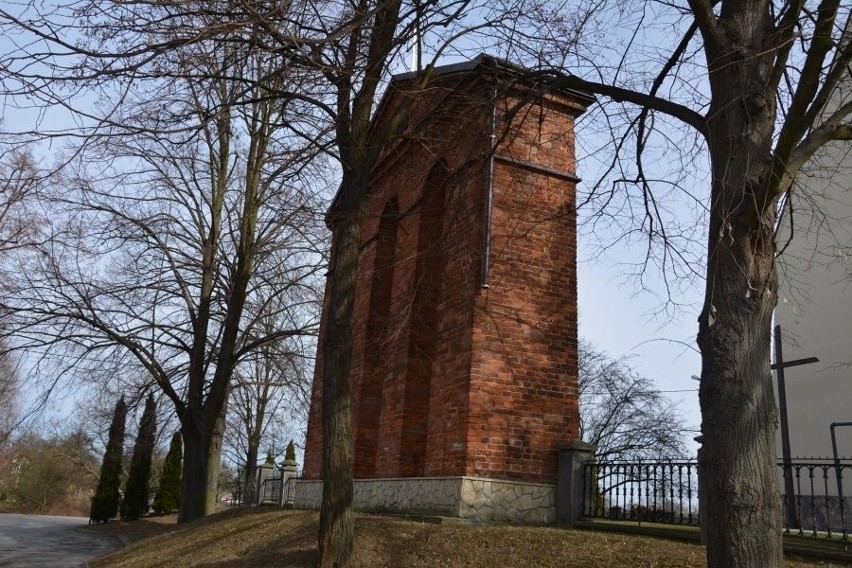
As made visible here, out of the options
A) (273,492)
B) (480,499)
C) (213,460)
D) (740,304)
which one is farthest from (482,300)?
(273,492)

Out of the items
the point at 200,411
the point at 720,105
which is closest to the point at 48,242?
the point at 200,411

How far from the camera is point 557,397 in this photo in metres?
10.3

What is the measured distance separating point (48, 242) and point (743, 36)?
51.2ft

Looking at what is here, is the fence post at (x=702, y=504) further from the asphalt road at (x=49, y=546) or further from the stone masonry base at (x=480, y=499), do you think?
the asphalt road at (x=49, y=546)

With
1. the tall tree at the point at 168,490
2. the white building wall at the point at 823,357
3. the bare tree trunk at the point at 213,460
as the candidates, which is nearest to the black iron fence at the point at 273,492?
the bare tree trunk at the point at 213,460

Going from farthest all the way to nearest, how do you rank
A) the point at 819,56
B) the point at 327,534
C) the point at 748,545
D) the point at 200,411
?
the point at 200,411 < the point at 327,534 < the point at 819,56 < the point at 748,545

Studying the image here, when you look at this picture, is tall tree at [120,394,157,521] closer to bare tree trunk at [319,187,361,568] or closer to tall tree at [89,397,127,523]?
tall tree at [89,397,127,523]

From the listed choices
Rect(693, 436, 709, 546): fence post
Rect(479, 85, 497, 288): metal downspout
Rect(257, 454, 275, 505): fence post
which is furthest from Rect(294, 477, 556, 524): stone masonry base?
Rect(257, 454, 275, 505): fence post

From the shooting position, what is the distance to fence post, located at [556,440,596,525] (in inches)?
376

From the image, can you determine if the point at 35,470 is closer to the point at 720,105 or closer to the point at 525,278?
the point at 525,278

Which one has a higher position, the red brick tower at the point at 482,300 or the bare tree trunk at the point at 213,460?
the red brick tower at the point at 482,300

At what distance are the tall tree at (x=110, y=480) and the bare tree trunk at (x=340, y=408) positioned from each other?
24.2m

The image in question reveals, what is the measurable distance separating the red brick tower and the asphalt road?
6.68 meters

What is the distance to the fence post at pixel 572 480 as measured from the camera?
9.56 metres
